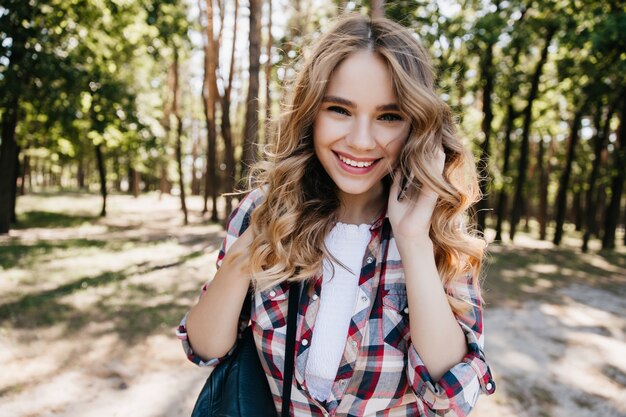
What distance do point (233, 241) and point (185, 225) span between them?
58.7ft

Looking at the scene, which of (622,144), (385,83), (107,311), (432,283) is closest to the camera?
(432,283)

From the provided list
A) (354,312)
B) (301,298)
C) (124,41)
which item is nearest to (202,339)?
(301,298)

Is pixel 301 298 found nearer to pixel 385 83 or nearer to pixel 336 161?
pixel 336 161

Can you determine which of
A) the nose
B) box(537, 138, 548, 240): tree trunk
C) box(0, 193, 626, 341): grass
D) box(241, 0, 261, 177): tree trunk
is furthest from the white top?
box(537, 138, 548, 240): tree trunk

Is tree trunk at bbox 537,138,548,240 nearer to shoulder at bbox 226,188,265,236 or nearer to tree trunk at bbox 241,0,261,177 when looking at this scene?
tree trunk at bbox 241,0,261,177

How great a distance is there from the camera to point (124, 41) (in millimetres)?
15562

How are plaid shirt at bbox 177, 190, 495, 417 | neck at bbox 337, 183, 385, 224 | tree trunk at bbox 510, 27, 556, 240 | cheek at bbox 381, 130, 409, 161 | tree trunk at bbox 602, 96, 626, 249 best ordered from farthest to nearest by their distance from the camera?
tree trunk at bbox 602, 96, 626, 249
tree trunk at bbox 510, 27, 556, 240
neck at bbox 337, 183, 385, 224
cheek at bbox 381, 130, 409, 161
plaid shirt at bbox 177, 190, 495, 417

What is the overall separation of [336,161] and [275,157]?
0.32 metres

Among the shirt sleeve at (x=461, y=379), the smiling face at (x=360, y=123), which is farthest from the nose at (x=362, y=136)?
the shirt sleeve at (x=461, y=379)

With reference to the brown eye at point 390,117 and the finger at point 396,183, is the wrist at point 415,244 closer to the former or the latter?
the finger at point 396,183

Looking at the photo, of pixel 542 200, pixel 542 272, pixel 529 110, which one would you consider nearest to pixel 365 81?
pixel 542 272

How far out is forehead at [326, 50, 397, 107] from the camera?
5.13 ft

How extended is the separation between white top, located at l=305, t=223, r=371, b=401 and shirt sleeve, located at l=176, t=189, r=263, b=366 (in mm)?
292

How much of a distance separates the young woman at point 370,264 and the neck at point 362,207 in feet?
0.47
